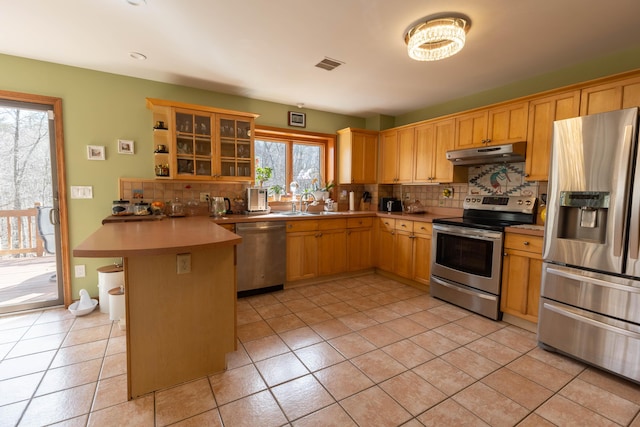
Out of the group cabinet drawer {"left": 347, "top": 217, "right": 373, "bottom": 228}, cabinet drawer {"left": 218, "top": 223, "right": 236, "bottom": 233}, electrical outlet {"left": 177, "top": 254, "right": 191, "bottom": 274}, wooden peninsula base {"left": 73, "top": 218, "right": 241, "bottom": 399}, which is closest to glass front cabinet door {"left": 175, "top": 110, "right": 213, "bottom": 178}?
cabinet drawer {"left": 218, "top": 223, "right": 236, "bottom": 233}

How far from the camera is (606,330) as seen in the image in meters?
1.94

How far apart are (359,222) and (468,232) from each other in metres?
1.48

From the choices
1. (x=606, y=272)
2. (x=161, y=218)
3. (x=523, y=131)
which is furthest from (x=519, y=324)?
(x=161, y=218)

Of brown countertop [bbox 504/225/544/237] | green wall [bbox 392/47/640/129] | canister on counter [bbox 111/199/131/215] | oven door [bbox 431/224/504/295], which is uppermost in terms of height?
green wall [bbox 392/47/640/129]

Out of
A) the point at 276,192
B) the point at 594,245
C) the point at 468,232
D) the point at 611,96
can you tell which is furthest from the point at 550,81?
the point at 276,192

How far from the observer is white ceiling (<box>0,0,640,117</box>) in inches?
75.8

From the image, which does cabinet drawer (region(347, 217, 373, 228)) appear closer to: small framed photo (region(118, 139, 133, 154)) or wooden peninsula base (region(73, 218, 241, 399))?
wooden peninsula base (region(73, 218, 241, 399))

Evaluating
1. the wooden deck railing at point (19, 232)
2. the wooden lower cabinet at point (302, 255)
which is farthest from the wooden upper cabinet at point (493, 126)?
the wooden deck railing at point (19, 232)

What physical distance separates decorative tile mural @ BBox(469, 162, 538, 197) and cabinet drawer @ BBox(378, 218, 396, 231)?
104 centimetres

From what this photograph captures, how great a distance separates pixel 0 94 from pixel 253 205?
250 cm

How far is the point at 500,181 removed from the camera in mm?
3359

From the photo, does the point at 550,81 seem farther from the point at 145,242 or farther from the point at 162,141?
the point at 162,141

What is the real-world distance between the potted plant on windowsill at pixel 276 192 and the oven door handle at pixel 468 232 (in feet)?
7.00

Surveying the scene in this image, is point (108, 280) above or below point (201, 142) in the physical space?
below
